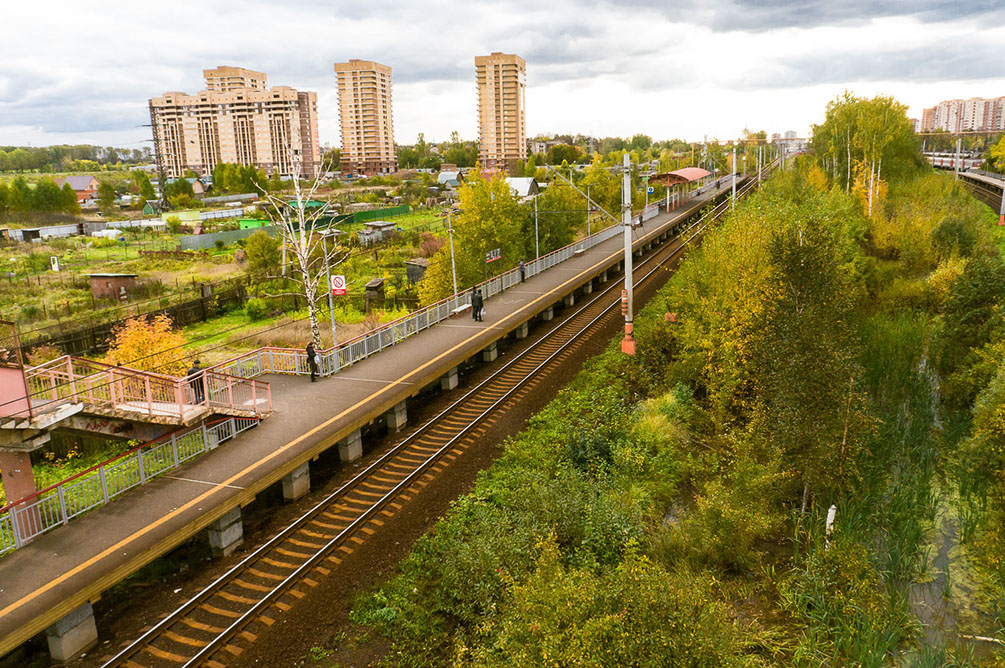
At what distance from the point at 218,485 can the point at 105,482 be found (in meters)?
2.08

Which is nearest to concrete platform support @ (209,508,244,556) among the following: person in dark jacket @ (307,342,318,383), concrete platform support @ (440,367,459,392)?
person in dark jacket @ (307,342,318,383)

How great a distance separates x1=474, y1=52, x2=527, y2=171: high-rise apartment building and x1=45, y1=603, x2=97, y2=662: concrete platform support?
579ft

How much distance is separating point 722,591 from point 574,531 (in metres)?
2.92

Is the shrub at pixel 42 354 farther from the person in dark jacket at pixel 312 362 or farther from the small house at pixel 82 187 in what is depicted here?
the small house at pixel 82 187

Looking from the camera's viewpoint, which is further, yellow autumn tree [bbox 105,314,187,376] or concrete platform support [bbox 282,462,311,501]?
yellow autumn tree [bbox 105,314,187,376]

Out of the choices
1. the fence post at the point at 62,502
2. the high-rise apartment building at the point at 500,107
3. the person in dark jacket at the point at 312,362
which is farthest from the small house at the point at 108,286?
the high-rise apartment building at the point at 500,107

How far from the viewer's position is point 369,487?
1619 cm

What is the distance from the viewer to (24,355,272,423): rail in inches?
569

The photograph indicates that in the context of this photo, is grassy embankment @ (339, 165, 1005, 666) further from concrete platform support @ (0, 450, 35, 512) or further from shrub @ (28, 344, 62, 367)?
shrub @ (28, 344, 62, 367)

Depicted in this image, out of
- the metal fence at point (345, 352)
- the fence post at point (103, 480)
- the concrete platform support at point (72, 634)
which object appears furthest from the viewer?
the metal fence at point (345, 352)

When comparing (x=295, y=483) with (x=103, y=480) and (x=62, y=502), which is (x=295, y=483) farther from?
(x=62, y=502)

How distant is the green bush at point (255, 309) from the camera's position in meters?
40.4

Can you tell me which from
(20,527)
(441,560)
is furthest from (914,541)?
(20,527)

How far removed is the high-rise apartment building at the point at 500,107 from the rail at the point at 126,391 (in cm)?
16987
